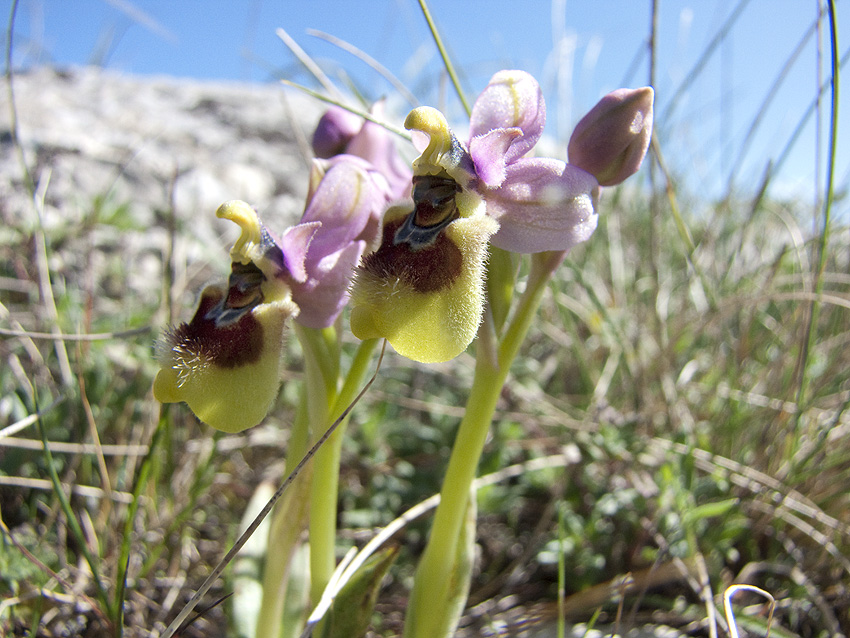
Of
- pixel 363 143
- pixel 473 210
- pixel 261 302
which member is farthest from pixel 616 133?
pixel 261 302

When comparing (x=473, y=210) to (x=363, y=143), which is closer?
(x=473, y=210)

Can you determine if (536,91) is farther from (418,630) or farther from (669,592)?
(669,592)

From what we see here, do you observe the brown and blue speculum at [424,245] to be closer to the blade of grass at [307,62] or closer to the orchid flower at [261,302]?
the orchid flower at [261,302]

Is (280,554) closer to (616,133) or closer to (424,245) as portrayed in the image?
(424,245)

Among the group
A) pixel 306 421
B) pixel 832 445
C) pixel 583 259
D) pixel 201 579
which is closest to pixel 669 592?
pixel 832 445

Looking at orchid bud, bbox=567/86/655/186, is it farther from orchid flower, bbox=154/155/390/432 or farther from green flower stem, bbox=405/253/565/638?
orchid flower, bbox=154/155/390/432

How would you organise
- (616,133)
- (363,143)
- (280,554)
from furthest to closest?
(363,143)
(280,554)
(616,133)
